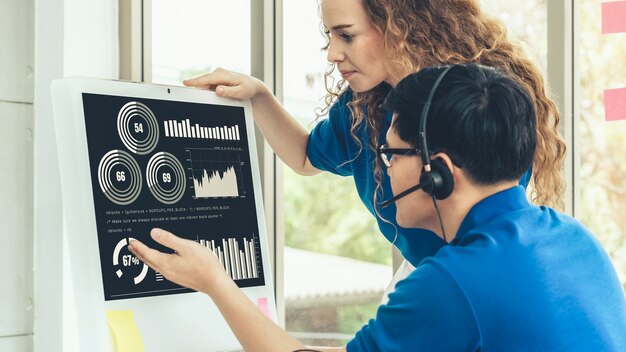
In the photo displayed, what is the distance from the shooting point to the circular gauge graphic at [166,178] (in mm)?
1416

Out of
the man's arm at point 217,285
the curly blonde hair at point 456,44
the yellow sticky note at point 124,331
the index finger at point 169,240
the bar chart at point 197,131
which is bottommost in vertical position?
the yellow sticky note at point 124,331

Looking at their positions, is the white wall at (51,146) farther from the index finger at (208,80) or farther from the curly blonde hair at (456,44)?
the curly blonde hair at (456,44)

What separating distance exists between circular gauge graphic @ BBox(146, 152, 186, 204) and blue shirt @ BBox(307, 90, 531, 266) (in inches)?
14.9

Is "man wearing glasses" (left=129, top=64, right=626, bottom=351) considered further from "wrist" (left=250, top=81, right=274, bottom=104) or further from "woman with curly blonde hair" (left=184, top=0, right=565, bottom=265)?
"wrist" (left=250, top=81, right=274, bottom=104)

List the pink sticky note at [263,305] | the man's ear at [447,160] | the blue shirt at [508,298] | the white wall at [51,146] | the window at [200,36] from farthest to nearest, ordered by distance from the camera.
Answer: the window at [200,36] → the white wall at [51,146] → the pink sticky note at [263,305] → the man's ear at [447,160] → the blue shirt at [508,298]

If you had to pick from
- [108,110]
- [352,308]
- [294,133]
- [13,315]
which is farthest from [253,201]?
[13,315]

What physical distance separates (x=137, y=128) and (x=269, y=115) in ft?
1.23

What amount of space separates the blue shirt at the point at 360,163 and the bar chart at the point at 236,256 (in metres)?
0.27

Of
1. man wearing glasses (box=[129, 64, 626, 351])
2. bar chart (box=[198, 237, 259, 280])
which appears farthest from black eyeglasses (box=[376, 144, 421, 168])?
bar chart (box=[198, 237, 259, 280])

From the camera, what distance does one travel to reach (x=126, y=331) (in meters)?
1.33

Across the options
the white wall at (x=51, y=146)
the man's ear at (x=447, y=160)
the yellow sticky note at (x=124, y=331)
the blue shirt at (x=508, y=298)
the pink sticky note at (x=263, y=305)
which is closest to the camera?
the blue shirt at (x=508, y=298)

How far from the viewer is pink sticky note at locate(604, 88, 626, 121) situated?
62.9 inches

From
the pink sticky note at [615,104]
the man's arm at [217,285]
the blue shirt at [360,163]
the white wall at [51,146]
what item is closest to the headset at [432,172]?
the man's arm at [217,285]

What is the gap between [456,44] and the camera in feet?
4.92
